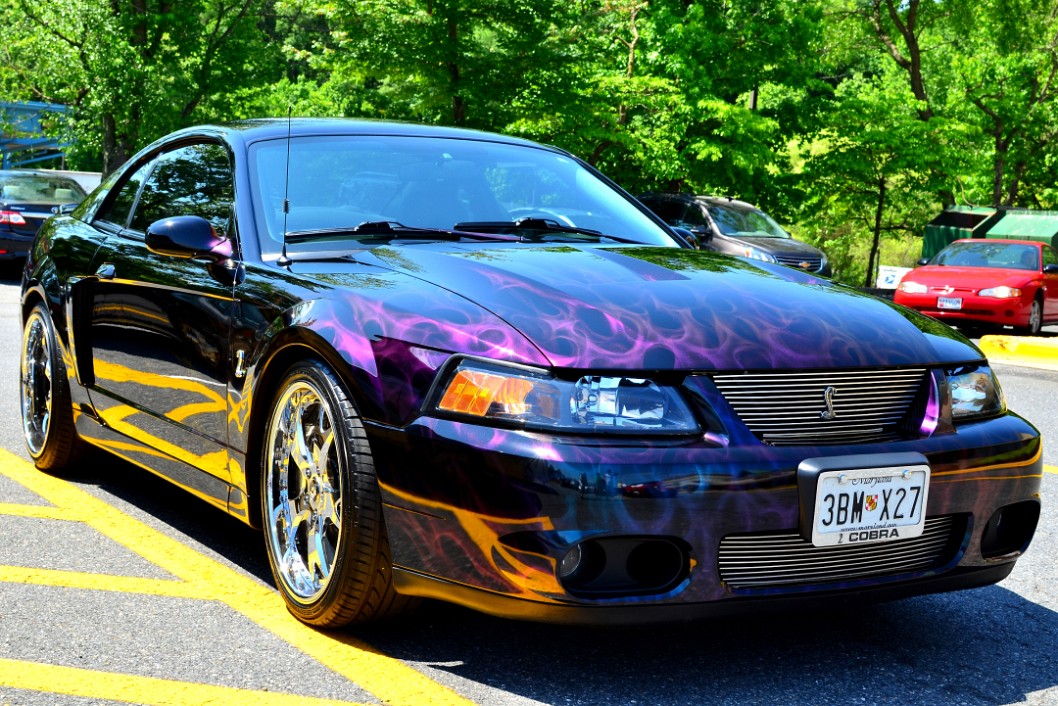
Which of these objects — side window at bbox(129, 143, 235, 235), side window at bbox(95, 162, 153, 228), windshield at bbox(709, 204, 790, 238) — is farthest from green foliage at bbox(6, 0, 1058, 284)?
side window at bbox(129, 143, 235, 235)

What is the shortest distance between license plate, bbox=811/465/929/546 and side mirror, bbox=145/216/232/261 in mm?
2040

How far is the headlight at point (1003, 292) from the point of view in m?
16.8

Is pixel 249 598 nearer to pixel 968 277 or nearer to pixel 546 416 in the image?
pixel 546 416

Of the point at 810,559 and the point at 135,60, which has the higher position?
the point at 135,60

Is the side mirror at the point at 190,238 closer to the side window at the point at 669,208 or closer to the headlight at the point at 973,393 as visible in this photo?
the headlight at the point at 973,393

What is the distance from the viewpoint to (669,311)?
3252 millimetres

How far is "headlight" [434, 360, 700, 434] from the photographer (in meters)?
2.94

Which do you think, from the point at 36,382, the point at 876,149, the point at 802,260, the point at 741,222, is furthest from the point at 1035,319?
the point at 36,382

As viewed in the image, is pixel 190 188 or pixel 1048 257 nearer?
pixel 190 188

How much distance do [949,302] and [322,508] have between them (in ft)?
48.7

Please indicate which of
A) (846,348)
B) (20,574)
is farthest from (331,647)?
(846,348)

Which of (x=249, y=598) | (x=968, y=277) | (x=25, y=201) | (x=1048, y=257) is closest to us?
(x=249, y=598)

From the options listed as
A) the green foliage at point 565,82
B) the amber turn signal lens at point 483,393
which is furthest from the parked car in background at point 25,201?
the amber turn signal lens at point 483,393

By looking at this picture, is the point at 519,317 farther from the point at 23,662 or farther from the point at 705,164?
the point at 705,164
